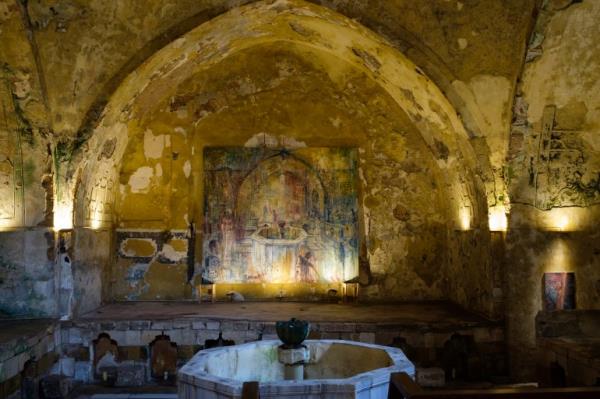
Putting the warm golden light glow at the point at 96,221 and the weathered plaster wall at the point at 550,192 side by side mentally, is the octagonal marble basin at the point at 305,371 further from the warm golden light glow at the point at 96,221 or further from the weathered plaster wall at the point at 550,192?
the warm golden light glow at the point at 96,221

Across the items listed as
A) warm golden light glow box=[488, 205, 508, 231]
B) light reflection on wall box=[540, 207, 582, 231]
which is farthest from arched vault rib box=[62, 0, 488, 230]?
light reflection on wall box=[540, 207, 582, 231]

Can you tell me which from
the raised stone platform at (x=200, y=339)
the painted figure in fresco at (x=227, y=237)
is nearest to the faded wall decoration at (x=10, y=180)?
the raised stone platform at (x=200, y=339)

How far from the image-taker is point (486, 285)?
780cm

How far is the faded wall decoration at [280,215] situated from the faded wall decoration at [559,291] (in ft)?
10.6

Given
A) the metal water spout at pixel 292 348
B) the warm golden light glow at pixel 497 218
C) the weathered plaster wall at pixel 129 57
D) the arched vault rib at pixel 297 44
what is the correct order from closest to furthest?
the metal water spout at pixel 292 348 → the weathered plaster wall at pixel 129 57 → the warm golden light glow at pixel 497 218 → the arched vault rib at pixel 297 44

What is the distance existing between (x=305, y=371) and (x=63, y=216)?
13.9 ft

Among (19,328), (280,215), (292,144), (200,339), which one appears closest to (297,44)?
(292,144)

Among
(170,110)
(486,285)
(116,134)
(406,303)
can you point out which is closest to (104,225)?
(116,134)

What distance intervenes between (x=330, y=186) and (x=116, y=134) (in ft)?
12.1

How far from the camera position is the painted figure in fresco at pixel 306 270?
31.5 ft

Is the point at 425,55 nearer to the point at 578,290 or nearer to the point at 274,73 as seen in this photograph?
the point at 274,73

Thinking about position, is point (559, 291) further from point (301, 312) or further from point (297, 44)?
point (297, 44)

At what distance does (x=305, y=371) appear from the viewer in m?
5.54

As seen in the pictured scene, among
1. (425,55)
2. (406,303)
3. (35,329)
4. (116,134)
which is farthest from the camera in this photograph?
(406,303)
